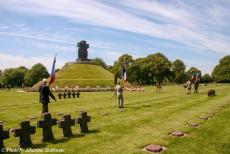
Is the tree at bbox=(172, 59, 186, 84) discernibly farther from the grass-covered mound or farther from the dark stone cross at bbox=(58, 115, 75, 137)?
the dark stone cross at bbox=(58, 115, 75, 137)

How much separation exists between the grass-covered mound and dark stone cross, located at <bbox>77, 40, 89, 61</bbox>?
4983 mm

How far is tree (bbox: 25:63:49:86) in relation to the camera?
160500 millimetres

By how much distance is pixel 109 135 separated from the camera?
14.9 metres

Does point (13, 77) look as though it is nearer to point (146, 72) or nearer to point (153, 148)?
point (146, 72)

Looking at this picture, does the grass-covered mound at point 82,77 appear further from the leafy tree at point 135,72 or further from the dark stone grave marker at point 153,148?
the dark stone grave marker at point 153,148

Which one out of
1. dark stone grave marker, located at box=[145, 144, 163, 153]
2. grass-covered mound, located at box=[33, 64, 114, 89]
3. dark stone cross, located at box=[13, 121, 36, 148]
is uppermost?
grass-covered mound, located at box=[33, 64, 114, 89]

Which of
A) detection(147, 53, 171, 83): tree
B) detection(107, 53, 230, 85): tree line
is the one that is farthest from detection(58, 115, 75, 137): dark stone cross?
detection(147, 53, 171, 83): tree

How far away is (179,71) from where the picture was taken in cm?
17875

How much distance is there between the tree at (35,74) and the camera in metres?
160

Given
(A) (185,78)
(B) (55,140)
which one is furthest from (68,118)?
(A) (185,78)

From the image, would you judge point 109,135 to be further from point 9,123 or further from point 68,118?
point 9,123

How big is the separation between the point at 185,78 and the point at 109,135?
16709cm

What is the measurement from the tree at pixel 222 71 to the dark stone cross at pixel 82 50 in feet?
277

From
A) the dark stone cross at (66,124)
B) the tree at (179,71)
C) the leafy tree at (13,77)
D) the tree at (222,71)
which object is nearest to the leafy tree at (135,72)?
the tree at (179,71)
